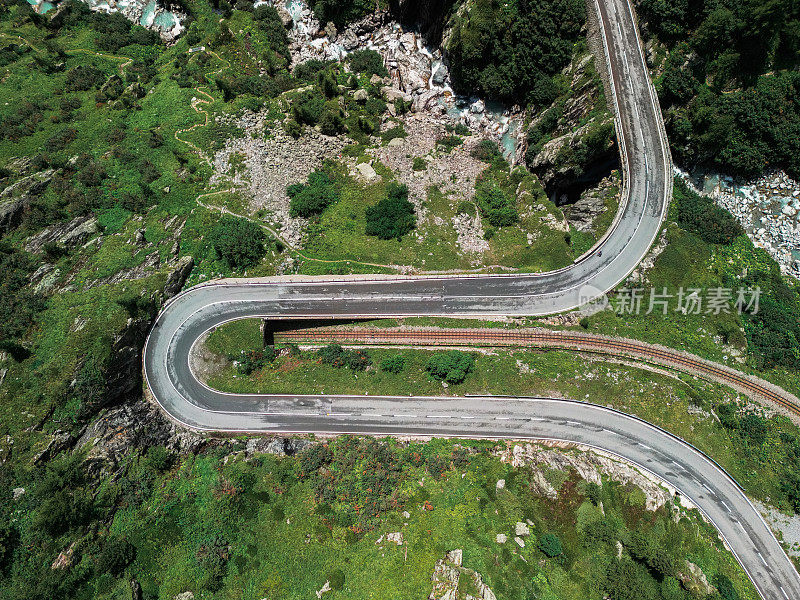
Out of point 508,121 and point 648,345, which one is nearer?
point 648,345

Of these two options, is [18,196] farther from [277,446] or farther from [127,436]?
[277,446]

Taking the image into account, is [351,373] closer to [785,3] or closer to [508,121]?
[508,121]

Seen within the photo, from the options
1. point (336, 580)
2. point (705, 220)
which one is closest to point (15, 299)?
point (336, 580)

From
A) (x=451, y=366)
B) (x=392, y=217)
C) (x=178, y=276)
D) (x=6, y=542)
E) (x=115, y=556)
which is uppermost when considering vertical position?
(x=392, y=217)

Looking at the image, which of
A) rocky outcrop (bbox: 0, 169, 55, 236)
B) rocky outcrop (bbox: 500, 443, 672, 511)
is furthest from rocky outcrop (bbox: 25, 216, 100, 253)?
rocky outcrop (bbox: 500, 443, 672, 511)

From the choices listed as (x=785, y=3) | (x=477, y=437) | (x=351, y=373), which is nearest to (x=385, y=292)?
(x=351, y=373)

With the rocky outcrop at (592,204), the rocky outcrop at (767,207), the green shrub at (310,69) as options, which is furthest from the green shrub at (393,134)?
the rocky outcrop at (767,207)

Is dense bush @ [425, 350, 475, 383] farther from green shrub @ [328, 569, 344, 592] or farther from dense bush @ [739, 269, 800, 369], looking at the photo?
dense bush @ [739, 269, 800, 369]
